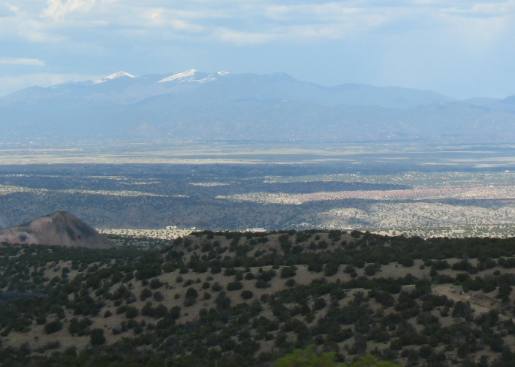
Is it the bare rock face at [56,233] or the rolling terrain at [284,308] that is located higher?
the rolling terrain at [284,308]

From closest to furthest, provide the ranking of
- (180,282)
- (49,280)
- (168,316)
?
(168,316) → (180,282) → (49,280)

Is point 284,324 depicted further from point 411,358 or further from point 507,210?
point 507,210

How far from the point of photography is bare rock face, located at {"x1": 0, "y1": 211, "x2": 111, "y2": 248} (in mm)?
75125

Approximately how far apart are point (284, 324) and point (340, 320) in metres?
1.68

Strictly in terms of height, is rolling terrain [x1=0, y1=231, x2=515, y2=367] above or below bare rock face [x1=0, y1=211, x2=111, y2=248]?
above

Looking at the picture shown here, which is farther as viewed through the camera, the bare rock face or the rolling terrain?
the bare rock face

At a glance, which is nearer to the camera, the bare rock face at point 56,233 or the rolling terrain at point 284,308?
the rolling terrain at point 284,308

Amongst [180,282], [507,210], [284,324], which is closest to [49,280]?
[180,282]

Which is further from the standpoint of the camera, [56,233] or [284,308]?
[56,233]

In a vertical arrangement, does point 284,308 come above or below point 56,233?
above

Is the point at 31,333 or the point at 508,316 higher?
the point at 508,316

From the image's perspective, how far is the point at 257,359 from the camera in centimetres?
2448

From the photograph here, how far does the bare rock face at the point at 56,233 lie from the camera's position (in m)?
75.1

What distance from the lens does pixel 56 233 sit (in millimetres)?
78688
